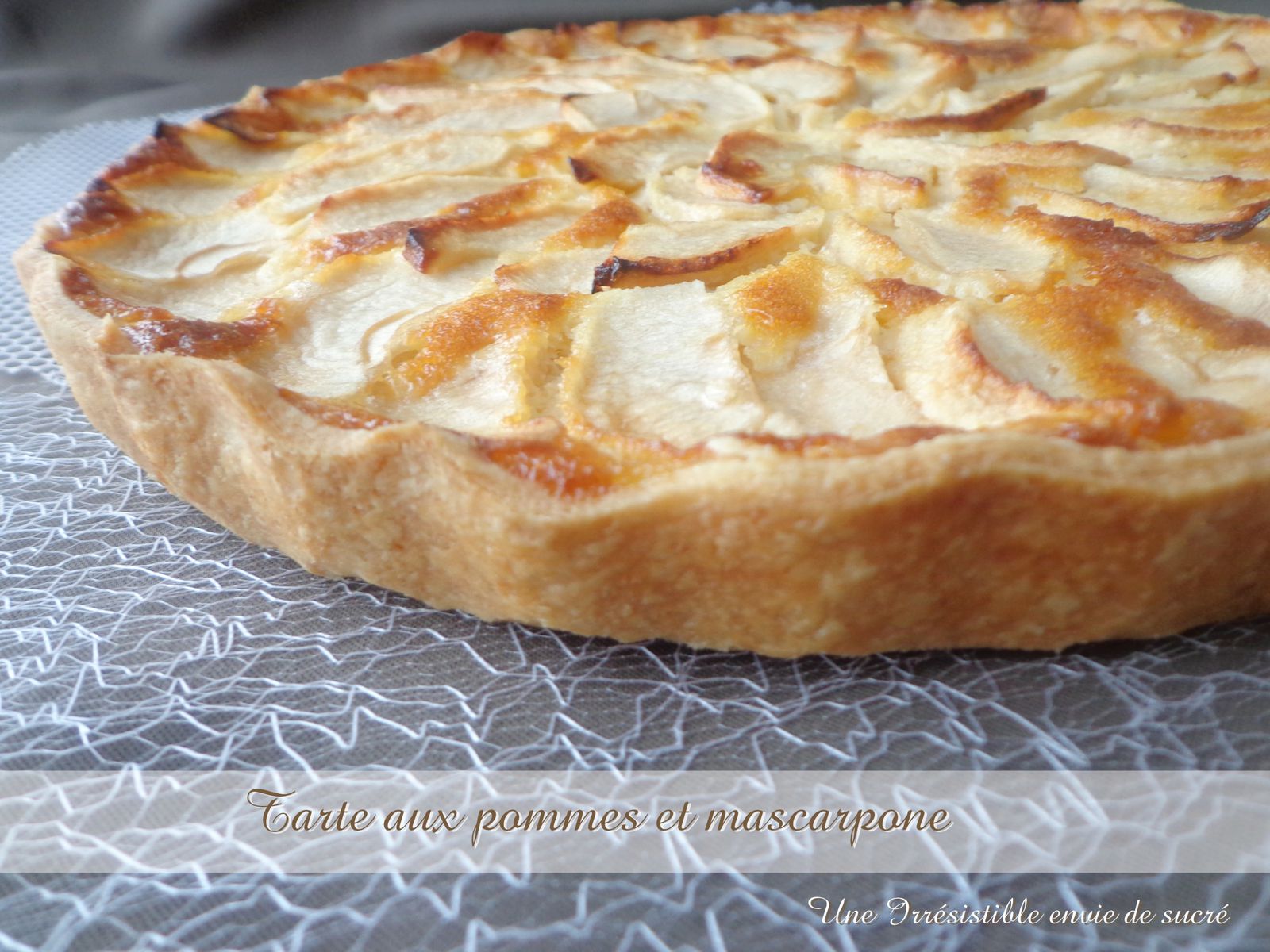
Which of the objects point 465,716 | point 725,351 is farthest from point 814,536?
point 465,716

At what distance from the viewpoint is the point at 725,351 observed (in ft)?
5.96

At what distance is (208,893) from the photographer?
145cm

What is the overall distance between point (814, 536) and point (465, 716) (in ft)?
1.93

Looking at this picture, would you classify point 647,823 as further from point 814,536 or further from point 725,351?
point 725,351

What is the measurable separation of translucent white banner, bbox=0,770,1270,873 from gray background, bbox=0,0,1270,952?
27 millimetres

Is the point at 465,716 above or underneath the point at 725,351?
underneath

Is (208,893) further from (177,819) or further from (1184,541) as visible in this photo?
(1184,541)

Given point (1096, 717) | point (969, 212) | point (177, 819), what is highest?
point (969, 212)

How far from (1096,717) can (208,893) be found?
1.22 m

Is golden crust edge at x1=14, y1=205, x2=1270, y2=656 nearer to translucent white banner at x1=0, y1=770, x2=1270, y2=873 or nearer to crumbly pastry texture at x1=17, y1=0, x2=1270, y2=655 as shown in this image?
crumbly pastry texture at x1=17, y1=0, x2=1270, y2=655

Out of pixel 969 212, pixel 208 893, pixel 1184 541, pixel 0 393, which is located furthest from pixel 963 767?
pixel 0 393

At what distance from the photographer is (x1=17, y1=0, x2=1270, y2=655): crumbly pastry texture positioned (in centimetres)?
157

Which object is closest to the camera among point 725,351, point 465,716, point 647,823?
point 647,823

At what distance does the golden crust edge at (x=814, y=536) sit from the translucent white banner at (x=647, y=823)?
0.24m
